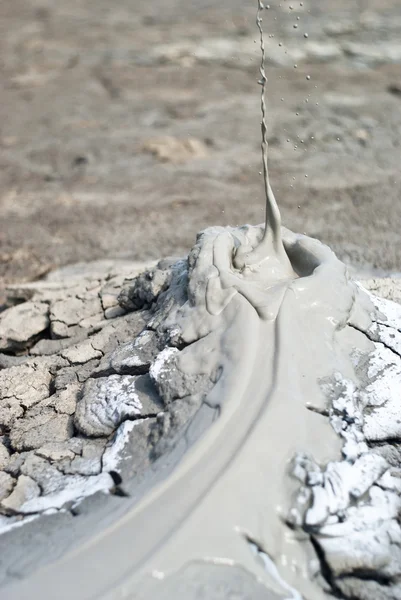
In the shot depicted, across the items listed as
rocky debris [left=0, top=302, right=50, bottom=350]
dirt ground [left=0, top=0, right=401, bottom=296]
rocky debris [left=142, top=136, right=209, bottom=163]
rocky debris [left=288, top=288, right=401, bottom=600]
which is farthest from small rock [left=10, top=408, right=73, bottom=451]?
rocky debris [left=142, top=136, right=209, bottom=163]

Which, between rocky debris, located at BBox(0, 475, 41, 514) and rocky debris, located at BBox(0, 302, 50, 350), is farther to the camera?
rocky debris, located at BBox(0, 302, 50, 350)

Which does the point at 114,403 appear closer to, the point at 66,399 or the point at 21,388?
the point at 66,399

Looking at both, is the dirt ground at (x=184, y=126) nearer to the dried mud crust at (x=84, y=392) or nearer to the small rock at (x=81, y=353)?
the dried mud crust at (x=84, y=392)

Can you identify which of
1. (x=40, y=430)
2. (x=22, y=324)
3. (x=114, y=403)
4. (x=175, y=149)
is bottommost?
(x=175, y=149)

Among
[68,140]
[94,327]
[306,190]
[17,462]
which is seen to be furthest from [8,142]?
[17,462]

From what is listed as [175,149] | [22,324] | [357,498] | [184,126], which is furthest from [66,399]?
[184,126]

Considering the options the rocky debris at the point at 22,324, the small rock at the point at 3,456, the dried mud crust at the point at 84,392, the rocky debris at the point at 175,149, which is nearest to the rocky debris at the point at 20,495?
the dried mud crust at the point at 84,392

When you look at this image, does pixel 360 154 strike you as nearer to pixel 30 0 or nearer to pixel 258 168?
pixel 258 168

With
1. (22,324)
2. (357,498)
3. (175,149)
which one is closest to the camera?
(357,498)

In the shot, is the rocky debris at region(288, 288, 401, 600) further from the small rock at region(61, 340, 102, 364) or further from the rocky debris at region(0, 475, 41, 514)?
the small rock at region(61, 340, 102, 364)
